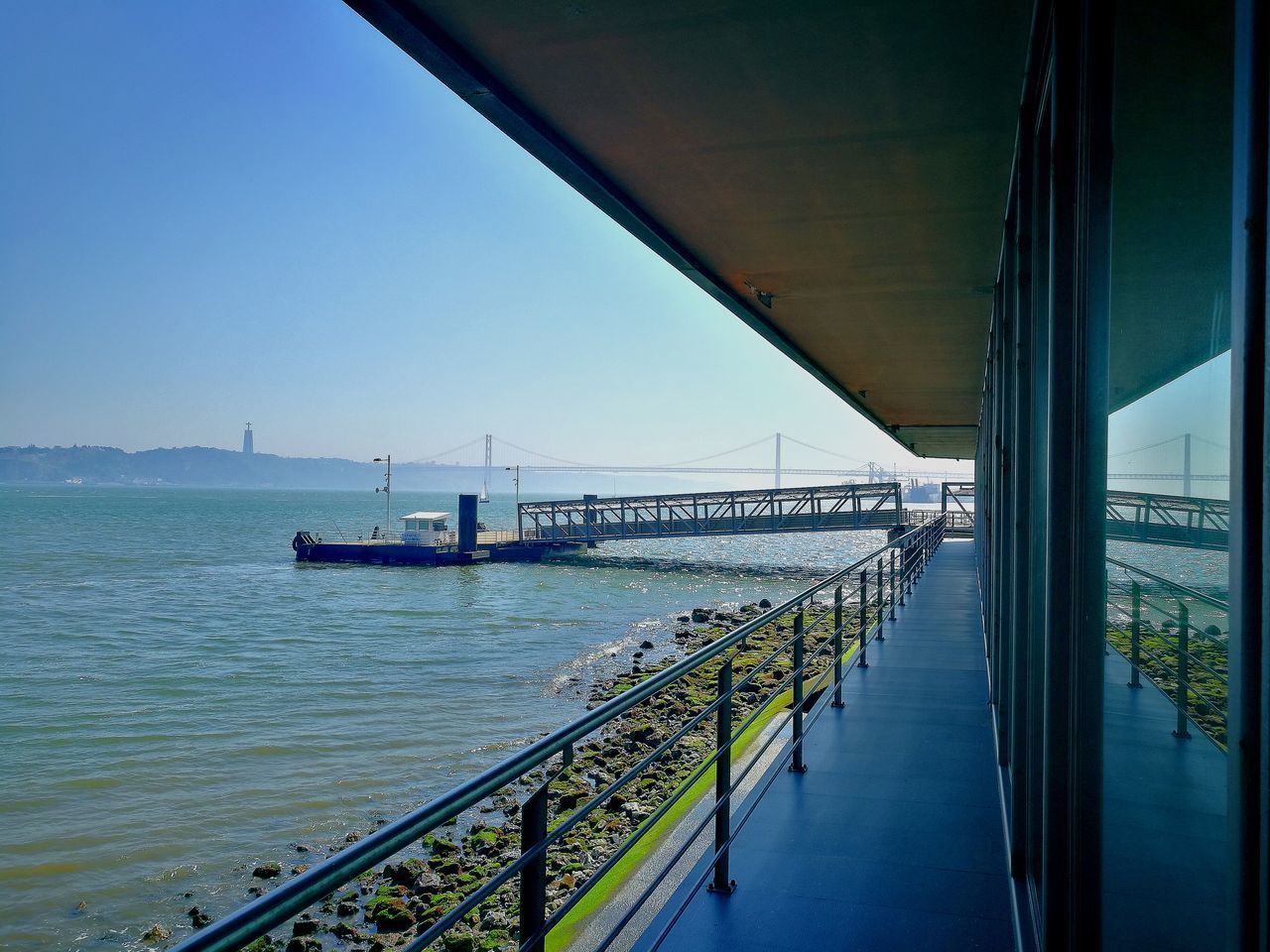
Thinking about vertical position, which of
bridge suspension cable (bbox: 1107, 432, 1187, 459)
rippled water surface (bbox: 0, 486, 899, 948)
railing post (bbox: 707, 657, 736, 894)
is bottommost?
rippled water surface (bbox: 0, 486, 899, 948)

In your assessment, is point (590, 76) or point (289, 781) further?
point (289, 781)

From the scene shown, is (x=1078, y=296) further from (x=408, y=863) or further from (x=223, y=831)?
(x=223, y=831)

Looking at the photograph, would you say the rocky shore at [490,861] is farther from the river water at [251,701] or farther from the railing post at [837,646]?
the river water at [251,701]

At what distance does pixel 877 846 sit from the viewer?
2861mm

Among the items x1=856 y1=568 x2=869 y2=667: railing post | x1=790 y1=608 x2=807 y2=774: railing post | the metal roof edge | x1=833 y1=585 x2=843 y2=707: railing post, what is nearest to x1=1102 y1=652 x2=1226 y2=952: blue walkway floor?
the metal roof edge

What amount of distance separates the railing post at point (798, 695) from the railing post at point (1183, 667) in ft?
8.52

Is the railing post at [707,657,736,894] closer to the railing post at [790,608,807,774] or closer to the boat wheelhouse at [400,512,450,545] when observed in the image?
the railing post at [790,608,807,774]

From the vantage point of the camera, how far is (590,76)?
2.16 m

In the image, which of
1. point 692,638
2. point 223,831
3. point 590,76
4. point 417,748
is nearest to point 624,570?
point 692,638

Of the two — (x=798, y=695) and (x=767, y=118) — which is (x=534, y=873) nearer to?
(x=767, y=118)

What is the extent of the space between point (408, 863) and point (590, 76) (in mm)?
5505

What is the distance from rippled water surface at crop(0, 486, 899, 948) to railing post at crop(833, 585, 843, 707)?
435cm

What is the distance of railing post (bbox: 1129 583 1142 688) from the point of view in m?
0.93

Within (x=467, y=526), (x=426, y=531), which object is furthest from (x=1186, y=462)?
(x=426, y=531)
